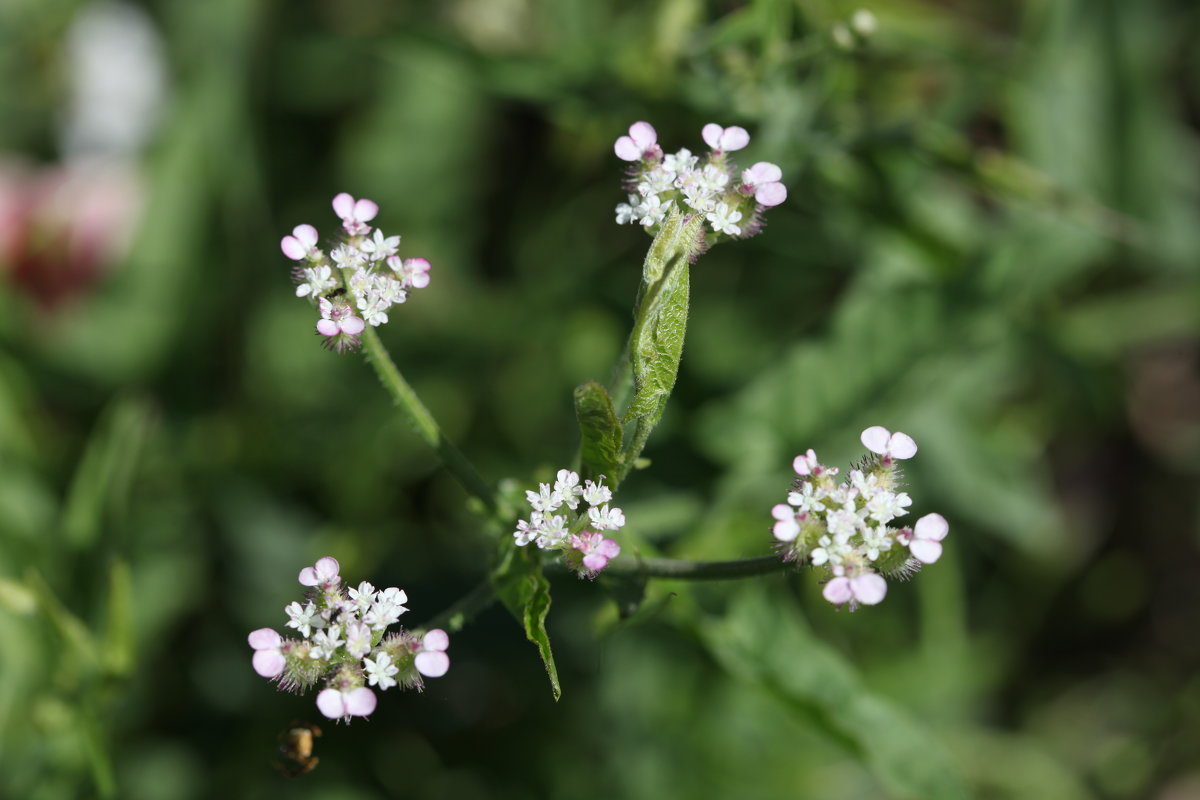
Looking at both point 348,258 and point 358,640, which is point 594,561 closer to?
point 358,640

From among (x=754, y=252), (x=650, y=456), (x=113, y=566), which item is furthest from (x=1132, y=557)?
(x=113, y=566)

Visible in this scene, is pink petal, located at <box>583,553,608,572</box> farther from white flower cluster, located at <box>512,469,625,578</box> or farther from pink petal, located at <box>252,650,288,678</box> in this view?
pink petal, located at <box>252,650,288,678</box>

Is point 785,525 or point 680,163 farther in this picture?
point 680,163

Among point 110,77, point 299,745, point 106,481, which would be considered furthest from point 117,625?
point 110,77

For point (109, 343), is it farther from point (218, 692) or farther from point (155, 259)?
point (218, 692)

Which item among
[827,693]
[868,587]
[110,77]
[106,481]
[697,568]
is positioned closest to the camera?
[868,587]

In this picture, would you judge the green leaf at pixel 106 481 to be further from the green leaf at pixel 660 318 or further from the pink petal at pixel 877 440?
the pink petal at pixel 877 440

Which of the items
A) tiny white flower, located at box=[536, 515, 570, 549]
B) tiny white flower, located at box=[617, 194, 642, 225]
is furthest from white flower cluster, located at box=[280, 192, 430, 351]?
tiny white flower, located at box=[536, 515, 570, 549]

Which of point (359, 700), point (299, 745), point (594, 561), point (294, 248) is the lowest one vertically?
point (299, 745)
